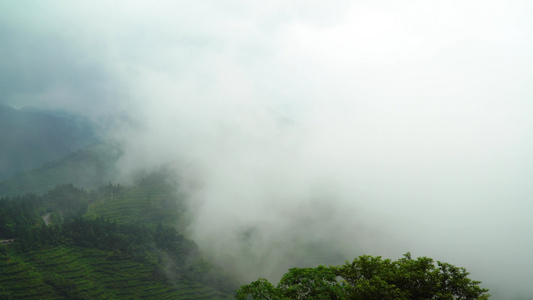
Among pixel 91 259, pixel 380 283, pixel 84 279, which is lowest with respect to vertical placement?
pixel 380 283

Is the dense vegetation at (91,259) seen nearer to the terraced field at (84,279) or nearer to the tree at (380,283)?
the terraced field at (84,279)

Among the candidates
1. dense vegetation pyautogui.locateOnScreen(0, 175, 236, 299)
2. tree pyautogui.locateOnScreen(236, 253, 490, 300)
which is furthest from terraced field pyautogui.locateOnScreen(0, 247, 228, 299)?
tree pyautogui.locateOnScreen(236, 253, 490, 300)

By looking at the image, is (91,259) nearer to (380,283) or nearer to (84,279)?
(84,279)

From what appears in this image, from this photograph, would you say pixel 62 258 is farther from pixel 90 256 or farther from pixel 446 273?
pixel 446 273

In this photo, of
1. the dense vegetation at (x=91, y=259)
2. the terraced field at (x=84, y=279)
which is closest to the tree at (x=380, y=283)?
the terraced field at (x=84, y=279)

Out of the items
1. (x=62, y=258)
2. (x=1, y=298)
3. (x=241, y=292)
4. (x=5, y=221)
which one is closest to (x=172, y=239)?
(x=62, y=258)

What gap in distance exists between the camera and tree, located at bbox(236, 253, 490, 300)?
2162 centimetres

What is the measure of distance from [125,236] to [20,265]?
55275 millimetres

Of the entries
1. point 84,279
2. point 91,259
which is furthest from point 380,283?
point 91,259

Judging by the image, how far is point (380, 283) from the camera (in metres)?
21.5

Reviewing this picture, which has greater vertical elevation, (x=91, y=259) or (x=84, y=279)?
(x=91, y=259)

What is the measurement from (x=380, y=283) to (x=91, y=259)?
150456 mm

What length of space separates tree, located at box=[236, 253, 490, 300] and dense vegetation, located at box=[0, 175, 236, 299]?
116827mm

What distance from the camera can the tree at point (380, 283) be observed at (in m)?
21.6
